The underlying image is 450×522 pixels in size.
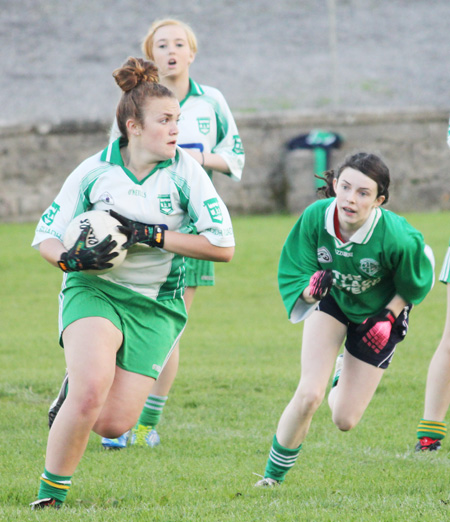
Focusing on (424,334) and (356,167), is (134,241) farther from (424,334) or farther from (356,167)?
(424,334)

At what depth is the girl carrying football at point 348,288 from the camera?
447 centimetres

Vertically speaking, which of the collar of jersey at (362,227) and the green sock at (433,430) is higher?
the collar of jersey at (362,227)

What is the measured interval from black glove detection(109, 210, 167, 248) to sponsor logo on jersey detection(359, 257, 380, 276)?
1139mm

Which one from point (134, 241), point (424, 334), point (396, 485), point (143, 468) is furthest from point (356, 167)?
point (424, 334)

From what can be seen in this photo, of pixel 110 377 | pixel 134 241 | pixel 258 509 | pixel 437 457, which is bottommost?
pixel 437 457

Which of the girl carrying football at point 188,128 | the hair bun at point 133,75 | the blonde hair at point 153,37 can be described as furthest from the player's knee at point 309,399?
Result: the blonde hair at point 153,37

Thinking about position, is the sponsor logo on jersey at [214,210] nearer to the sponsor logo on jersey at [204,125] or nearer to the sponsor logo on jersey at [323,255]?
the sponsor logo on jersey at [323,255]

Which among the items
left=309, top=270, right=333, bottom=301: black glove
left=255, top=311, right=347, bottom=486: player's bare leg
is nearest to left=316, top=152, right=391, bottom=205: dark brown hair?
left=309, top=270, right=333, bottom=301: black glove

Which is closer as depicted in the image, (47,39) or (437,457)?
(437,457)

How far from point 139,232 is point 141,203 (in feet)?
0.76

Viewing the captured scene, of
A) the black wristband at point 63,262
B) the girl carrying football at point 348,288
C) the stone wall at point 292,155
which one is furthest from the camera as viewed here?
the stone wall at point 292,155

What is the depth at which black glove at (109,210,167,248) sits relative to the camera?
13.2 ft

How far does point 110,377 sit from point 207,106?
8.49 feet

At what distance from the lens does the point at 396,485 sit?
4.51 m
